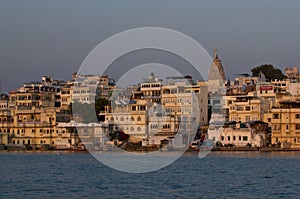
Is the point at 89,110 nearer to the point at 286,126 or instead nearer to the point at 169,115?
the point at 169,115

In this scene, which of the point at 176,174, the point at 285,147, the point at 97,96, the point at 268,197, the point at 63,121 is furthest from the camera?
the point at 97,96

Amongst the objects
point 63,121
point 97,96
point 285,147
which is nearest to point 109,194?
point 285,147

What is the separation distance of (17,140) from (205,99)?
18.8m

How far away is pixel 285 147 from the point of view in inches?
2403

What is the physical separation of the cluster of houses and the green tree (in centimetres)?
948

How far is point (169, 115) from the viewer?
70250 mm

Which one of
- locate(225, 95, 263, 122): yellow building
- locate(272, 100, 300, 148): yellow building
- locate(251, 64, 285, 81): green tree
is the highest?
locate(251, 64, 285, 81): green tree

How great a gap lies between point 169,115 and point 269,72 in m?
28.1

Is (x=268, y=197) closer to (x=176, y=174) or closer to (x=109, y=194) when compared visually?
(x=109, y=194)

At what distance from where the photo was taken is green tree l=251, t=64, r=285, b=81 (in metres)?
93.5

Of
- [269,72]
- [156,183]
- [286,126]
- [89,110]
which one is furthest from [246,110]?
A: [156,183]

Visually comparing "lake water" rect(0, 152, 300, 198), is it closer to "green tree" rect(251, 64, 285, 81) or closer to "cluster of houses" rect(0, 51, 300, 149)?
"cluster of houses" rect(0, 51, 300, 149)

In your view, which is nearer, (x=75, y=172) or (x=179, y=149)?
(x=75, y=172)

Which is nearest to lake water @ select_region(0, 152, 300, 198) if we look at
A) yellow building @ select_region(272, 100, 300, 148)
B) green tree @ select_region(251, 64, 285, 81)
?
yellow building @ select_region(272, 100, 300, 148)
